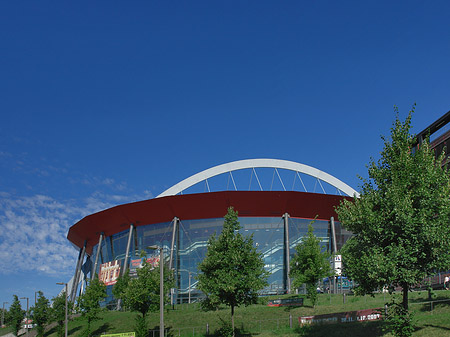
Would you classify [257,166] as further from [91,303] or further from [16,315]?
[16,315]

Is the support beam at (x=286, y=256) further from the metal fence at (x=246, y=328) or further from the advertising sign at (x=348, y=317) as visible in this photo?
the advertising sign at (x=348, y=317)

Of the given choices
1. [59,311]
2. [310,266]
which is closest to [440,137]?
[310,266]

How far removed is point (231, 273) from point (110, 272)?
44451 mm

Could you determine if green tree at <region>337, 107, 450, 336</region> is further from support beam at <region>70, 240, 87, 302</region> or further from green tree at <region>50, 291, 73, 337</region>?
support beam at <region>70, 240, 87, 302</region>

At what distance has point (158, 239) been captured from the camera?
213 ft

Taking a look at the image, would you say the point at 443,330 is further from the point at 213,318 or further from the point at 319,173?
the point at 319,173

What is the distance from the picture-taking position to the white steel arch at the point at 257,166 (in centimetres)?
7312

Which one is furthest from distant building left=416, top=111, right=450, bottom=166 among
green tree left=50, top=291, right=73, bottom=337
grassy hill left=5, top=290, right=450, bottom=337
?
green tree left=50, top=291, right=73, bottom=337

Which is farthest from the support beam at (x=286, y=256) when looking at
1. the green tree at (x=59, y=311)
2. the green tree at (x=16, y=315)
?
the green tree at (x=16, y=315)

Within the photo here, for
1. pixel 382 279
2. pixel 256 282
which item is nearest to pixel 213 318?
pixel 256 282

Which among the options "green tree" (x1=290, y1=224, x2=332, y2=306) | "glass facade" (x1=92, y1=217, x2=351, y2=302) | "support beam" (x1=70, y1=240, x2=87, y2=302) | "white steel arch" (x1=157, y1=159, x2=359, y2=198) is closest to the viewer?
"green tree" (x1=290, y1=224, x2=332, y2=306)

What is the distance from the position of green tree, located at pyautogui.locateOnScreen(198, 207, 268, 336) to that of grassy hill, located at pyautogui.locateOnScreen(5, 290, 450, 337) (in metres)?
1.75

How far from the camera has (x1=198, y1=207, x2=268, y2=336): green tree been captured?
28906 millimetres

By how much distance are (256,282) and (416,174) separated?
14.3 m
